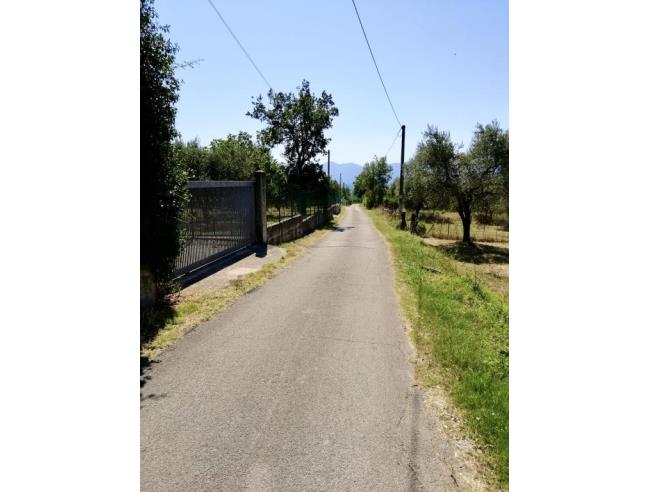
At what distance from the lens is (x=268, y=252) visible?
13.4 metres

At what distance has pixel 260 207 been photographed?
46.1 feet

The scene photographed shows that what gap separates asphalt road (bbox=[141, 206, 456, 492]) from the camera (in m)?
2.91

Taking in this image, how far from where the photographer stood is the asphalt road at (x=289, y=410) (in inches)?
114

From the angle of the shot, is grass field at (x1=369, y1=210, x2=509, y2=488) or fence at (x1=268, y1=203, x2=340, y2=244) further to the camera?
fence at (x1=268, y1=203, x2=340, y2=244)

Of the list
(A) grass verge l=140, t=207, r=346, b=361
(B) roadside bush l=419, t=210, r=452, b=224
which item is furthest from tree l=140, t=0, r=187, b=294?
(B) roadside bush l=419, t=210, r=452, b=224

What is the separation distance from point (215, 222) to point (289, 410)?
7.67m

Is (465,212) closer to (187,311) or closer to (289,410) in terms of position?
(187,311)

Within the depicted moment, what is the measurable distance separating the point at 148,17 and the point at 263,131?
32149 millimetres

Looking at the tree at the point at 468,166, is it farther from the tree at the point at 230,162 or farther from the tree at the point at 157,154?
the tree at the point at 157,154

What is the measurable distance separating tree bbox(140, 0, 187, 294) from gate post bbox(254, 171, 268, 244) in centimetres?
695

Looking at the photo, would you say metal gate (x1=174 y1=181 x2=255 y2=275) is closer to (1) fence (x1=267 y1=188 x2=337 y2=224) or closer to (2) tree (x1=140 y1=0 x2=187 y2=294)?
(2) tree (x1=140 y1=0 x2=187 y2=294)

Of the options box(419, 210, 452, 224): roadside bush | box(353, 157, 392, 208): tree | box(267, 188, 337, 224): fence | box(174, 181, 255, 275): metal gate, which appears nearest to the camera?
box(174, 181, 255, 275): metal gate

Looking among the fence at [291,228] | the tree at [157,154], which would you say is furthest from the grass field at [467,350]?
the fence at [291,228]

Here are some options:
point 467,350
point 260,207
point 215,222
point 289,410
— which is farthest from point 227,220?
point 289,410
